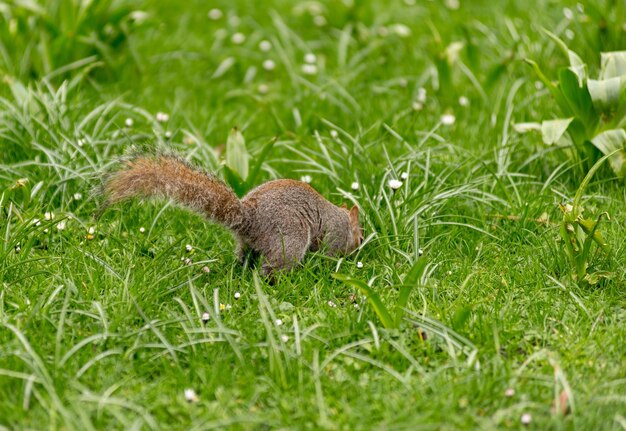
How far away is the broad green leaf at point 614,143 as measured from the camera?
16.0 ft

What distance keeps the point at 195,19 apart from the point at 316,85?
1.84 metres

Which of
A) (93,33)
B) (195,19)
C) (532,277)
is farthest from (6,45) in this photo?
(532,277)

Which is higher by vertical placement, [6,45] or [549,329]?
[6,45]

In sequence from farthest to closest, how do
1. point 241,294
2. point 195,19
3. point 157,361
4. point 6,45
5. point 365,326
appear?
point 195,19 < point 6,45 < point 241,294 < point 365,326 < point 157,361

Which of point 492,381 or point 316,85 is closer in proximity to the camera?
point 492,381

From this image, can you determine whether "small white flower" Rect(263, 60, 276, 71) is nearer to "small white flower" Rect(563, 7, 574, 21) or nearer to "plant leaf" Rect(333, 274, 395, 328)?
"small white flower" Rect(563, 7, 574, 21)

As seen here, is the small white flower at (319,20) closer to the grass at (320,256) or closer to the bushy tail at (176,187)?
the grass at (320,256)

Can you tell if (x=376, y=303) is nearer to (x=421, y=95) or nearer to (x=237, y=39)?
(x=421, y=95)

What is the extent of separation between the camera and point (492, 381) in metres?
3.31

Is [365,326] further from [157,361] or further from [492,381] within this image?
[157,361]

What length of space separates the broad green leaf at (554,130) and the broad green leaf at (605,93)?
7.3 inches

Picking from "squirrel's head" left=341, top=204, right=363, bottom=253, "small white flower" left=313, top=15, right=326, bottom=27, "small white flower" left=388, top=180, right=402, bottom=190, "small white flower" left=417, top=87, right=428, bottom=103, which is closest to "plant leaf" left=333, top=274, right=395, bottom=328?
"squirrel's head" left=341, top=204, right=363, bottom=253

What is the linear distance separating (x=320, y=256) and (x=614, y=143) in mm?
1808

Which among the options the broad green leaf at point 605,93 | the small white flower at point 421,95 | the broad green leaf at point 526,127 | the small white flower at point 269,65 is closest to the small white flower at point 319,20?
the small white flower at point 269,65
